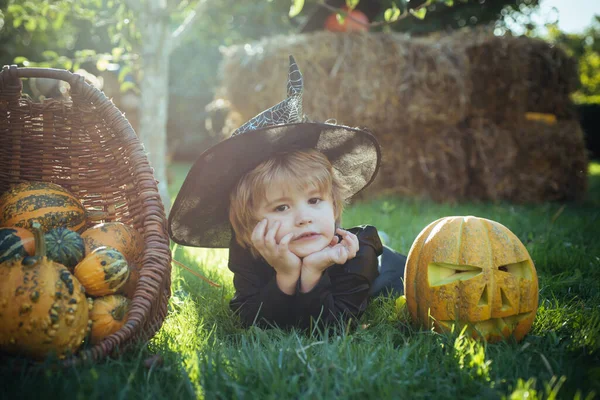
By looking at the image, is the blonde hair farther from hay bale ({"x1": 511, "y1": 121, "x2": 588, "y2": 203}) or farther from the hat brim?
hay bale ({"x1": 511, "y1": 121, "x2": 588, "y2": 203})

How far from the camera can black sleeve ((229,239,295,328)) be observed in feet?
6.32

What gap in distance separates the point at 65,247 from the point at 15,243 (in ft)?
0.52

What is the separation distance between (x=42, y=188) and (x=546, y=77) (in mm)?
6576

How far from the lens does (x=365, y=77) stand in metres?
5.57

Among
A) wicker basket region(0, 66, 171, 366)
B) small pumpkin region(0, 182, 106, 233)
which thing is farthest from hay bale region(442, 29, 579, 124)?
small pumpkin region(0, 182, 106, 233)

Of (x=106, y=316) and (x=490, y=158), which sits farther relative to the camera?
(x=490, y=158)

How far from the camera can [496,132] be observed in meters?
6.23

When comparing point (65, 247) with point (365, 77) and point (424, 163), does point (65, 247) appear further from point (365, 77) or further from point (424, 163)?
point (424, 163)

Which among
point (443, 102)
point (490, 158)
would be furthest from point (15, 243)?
point (490, 158)

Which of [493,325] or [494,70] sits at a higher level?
[494,70]

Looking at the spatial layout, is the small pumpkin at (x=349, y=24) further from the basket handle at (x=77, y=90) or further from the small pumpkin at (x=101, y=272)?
the small pumpkin at (x=101, y=272)

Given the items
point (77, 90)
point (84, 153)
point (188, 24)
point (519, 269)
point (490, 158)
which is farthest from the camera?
point (490, 158)

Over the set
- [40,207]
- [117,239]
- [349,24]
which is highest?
[349,24]

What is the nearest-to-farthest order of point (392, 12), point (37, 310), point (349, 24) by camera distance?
point (37, 310), point (392, 12), point (349, 24)
